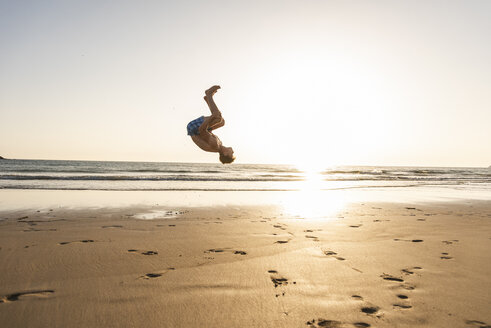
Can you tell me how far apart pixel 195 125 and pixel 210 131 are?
36 centimetres

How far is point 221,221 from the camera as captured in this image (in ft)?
27.3

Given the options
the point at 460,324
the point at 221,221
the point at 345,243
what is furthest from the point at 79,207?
the point at 460,324

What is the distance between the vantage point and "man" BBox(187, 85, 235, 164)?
22.2 ft

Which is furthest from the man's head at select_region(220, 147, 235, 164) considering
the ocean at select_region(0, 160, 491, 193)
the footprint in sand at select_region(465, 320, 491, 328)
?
the ocean at select_region(0, 160, 491, 193)

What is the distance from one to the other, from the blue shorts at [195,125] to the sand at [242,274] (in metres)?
2.19

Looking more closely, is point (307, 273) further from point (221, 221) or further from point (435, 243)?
point (221, 221)

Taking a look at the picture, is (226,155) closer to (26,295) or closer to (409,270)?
(409,270)

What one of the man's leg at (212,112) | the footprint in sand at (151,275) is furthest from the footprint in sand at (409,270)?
the man's leg at (212,112)

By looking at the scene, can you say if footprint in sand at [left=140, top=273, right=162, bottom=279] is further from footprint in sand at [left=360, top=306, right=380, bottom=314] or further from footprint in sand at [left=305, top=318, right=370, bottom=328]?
footprint in sand at [left=360, top=306, right=380, bottom=314]

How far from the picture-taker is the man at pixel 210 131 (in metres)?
6.78

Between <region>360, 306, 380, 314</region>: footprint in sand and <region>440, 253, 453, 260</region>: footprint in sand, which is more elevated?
<region>360, 306, 380, 314</region>: footprint in sand

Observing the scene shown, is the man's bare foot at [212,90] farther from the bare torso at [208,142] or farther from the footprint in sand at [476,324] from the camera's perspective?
the footprint in sand at [476,324]

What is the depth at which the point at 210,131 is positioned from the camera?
723 cm

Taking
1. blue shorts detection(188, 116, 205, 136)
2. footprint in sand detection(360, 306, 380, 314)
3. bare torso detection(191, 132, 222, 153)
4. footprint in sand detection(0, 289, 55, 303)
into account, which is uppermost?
blue shorts detection(188, 116, 205, 136)
